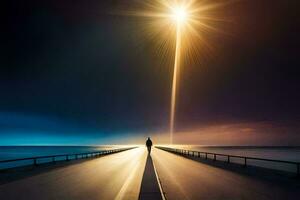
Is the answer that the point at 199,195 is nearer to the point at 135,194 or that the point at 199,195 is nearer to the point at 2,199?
the point at 135,194

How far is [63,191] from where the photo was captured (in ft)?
39.6

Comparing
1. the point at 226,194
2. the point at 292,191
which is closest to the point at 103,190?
the point at 226,194

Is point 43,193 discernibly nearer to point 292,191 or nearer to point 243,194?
point 243,194

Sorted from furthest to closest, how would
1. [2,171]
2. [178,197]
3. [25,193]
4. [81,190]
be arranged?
[2,171] → [81,190] → [25,193] → [178,197]

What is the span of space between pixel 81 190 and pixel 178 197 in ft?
14.5

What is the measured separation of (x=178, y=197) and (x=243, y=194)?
8.61 ft

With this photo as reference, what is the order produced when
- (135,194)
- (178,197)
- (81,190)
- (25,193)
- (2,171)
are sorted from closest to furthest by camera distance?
(178,197), (135,194), (25,193), (81,190), (2,171)

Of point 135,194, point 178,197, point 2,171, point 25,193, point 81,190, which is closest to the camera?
point 178,197

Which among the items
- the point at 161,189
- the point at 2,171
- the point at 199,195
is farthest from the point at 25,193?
the point at 2,171

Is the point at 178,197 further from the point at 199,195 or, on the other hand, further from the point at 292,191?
the point at 292,191

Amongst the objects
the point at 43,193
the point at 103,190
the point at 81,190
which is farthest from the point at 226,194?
the point at 43,193

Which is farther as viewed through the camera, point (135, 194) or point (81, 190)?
point (81, 190)

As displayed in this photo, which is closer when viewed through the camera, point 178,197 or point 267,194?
point 178,197

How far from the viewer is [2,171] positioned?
2219 centimetres
